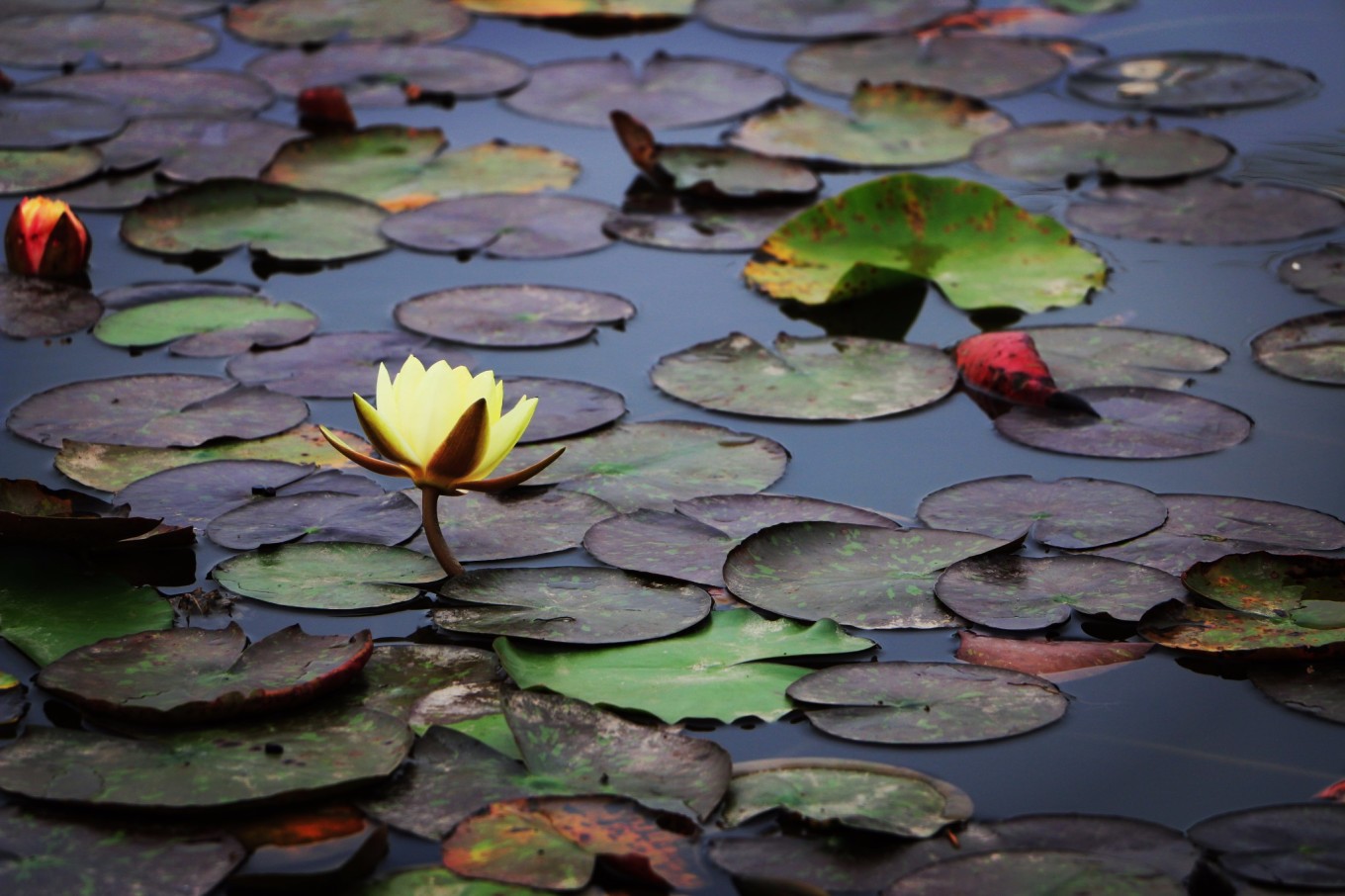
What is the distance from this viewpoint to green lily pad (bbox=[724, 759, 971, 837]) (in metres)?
1.73

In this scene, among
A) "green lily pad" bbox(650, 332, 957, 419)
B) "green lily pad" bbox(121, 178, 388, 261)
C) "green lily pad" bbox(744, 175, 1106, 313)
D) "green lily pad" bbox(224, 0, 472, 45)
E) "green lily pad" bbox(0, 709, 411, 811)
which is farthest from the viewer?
"green lily pad" bbox(224, 0, 472, 45)

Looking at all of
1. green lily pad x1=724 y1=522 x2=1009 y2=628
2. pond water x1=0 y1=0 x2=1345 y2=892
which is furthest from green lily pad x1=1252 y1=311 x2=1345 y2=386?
green lily pad x1=724 y1=522 x2=1009 y2=628

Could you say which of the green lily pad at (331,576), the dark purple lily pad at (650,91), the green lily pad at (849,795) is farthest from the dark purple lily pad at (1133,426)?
the dark purple lily pad at (650,91)

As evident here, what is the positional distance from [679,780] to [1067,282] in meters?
1.93

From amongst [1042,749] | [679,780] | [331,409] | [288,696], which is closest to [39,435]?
[331,409]

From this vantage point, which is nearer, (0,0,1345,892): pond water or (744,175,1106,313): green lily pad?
(0,0,1345,892): pond water

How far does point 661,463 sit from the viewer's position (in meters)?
2.60

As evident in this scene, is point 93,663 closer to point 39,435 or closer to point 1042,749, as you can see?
point 39,435

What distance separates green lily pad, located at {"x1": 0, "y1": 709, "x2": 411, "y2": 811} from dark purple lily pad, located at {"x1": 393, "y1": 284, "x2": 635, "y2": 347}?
4.30 ft

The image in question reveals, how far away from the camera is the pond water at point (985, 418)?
1.88 m

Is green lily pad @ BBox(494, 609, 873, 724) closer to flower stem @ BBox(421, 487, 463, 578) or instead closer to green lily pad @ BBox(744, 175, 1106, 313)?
flower stem @ BBox(421, 487, 463, 578)

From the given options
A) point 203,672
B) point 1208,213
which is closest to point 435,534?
point 203,672

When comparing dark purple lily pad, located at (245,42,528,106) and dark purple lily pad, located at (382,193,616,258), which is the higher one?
dark purple lily pad, located at (245,42,528,106)

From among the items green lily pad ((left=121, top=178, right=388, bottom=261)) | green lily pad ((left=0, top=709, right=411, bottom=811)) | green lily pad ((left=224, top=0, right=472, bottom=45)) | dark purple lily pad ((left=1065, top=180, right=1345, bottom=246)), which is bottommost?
Result: green lily pad ((left=0, top=709, right=411, bottom=811))
